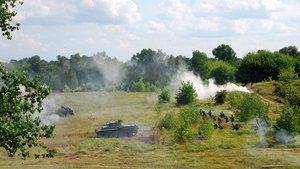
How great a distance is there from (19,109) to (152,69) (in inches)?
4750

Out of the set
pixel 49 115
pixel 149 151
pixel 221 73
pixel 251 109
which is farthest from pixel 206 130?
pixel 221 73

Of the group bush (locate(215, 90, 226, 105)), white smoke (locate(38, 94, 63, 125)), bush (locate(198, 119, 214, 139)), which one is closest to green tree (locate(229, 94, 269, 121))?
bush (locate(198, 119, 214, 139))

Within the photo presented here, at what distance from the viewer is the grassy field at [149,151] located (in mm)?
38000

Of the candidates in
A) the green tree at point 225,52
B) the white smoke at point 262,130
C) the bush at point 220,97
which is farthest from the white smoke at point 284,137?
the green tree at point 225,52

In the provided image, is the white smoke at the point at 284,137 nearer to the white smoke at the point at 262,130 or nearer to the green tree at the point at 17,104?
the white smoke at the point at 262,130

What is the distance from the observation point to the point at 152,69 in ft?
452

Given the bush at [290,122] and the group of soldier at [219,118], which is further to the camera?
the group of soldier at [219,118]

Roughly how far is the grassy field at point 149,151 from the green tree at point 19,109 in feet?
65.4

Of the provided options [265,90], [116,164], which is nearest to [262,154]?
[116,164]

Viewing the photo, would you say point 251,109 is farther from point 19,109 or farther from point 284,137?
point 19,109

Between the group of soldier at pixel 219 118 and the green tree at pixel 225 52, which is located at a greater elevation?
the green tree at pixel 225 52

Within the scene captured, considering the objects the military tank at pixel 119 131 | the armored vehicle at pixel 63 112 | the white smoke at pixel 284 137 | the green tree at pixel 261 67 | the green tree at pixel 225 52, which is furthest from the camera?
the green tree at pixel 225 52

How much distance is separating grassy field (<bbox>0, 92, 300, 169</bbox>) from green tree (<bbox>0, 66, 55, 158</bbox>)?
19.9 meters

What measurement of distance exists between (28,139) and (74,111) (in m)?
55.5
